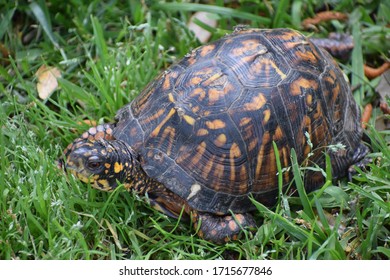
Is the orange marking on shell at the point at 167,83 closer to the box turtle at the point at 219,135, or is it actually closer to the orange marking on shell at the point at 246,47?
the box turtle at the point at 219,135

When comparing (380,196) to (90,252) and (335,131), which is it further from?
(90,252)

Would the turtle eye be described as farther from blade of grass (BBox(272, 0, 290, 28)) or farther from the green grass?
blade of grass (BBox(272, 0, 290, 28))

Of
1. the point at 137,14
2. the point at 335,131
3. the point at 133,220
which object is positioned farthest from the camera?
the point at 137,14

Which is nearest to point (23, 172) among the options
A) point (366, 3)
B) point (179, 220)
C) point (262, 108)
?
point (179, 220)
